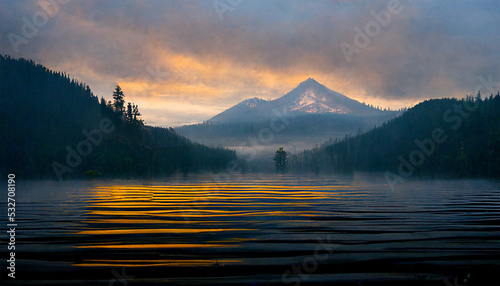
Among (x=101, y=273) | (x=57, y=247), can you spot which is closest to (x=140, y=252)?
(x=101, y=273)

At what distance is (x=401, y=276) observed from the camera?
15312 mm

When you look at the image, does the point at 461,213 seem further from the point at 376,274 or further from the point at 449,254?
the point at 376,274

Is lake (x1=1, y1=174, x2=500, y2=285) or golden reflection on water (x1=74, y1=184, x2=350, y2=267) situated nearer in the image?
lake (x1=1, y1=174, x2=500, y2=285)

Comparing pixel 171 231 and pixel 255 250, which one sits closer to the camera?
pixel 255 250

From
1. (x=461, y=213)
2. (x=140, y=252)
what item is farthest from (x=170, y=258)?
(x=461, y=213)

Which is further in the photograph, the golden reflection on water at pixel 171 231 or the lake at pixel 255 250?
the golden reflection on water at pixel 171 231

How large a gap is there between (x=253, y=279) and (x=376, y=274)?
16.4 feet

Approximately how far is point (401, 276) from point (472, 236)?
10850 mm

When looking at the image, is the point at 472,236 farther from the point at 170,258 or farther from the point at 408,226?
the point at 170,258

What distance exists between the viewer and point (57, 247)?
19609 millimetres

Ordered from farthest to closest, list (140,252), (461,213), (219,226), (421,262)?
(461,213)
(219,226)
(140,252)
(421,262)

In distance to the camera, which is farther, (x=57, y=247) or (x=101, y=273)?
(x=57, y=247)

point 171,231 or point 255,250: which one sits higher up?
point 171,231

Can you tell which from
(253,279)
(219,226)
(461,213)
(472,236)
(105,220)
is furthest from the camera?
(461,213)
